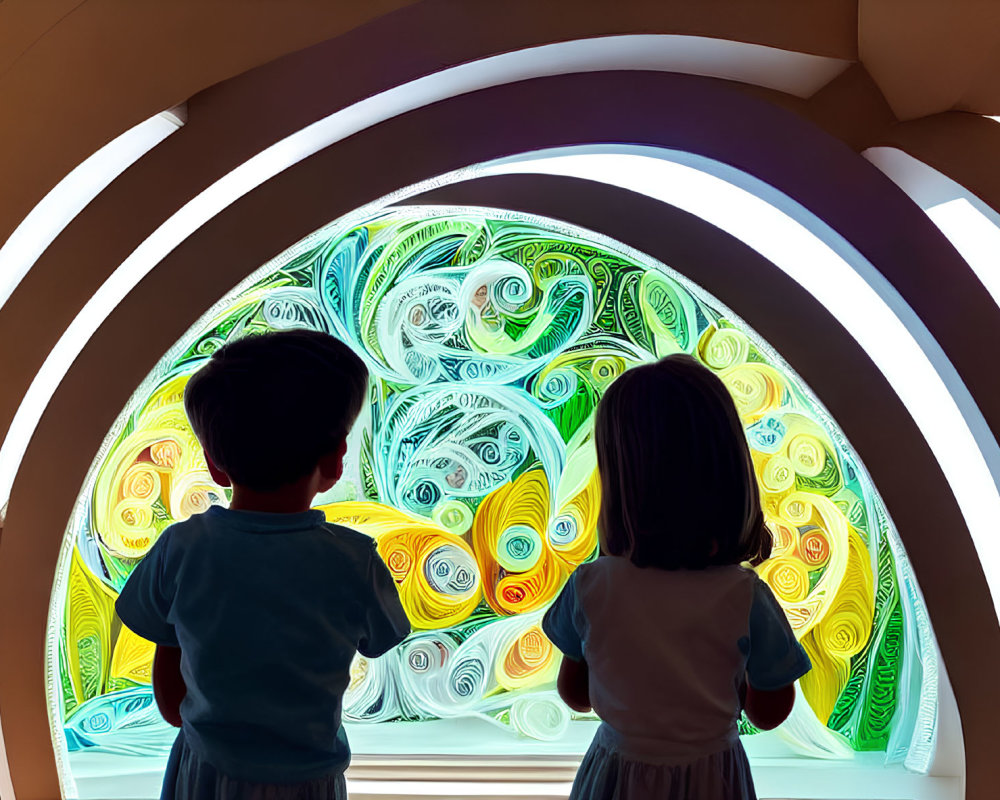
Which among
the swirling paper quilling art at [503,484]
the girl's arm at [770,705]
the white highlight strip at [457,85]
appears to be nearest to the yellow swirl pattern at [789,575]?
the swirling paper quilling art at [503,484]

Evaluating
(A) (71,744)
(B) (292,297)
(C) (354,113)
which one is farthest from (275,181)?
(A) (71,744)

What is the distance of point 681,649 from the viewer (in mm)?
1310

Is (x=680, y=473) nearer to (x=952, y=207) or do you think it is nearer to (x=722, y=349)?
(x=722, y=349)

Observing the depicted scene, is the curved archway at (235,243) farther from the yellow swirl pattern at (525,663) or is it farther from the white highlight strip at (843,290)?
the yellow swirl pattern at (525,663)

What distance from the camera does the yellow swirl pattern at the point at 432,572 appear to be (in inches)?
114

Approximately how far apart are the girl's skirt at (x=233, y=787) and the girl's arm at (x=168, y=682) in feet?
0.30

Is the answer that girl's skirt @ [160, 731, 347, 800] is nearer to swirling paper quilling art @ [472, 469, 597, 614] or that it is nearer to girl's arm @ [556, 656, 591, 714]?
girl's arm @ [556, 656, 591, 714]

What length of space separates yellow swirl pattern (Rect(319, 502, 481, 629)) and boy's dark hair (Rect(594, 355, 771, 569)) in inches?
63.0

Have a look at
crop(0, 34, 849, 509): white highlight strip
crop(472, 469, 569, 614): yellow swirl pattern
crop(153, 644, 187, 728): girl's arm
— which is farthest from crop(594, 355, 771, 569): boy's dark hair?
crop(472, 469, 569, 614): yellow swirl pattern

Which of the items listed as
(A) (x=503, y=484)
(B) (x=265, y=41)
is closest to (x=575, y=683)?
(B) (x=265, y=41)

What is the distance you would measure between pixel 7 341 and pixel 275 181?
2.71 ft

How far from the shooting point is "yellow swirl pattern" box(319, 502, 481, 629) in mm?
2887

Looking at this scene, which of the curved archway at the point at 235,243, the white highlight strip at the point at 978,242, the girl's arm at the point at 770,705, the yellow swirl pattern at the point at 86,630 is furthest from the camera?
the yellow swirl pattern at the point at 86,630

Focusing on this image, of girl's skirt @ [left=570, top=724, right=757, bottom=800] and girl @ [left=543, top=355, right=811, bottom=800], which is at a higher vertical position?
girl @ [left=543, top=355, right=811, bottom=800]
